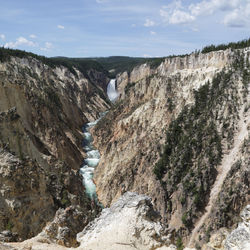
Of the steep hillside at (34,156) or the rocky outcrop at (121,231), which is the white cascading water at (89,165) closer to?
the steep hillside at (34,156)

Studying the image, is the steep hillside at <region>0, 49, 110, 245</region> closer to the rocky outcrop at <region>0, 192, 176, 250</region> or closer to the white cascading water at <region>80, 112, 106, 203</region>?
the rocky outcrop at <region>0, 192, 176, 250</region>

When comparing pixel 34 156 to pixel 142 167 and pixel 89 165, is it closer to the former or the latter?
pixel 142 167

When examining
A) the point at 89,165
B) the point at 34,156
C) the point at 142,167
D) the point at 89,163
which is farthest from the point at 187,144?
the point at 89,163

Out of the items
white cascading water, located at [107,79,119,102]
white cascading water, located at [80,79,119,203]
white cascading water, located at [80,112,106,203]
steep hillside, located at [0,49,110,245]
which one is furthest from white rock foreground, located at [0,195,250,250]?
white cascading water, located at [107,79,119,102]

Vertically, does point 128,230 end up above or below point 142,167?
above

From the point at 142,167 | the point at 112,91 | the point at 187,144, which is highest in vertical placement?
the point at 112,91

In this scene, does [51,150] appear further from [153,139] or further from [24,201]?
[24,201]
